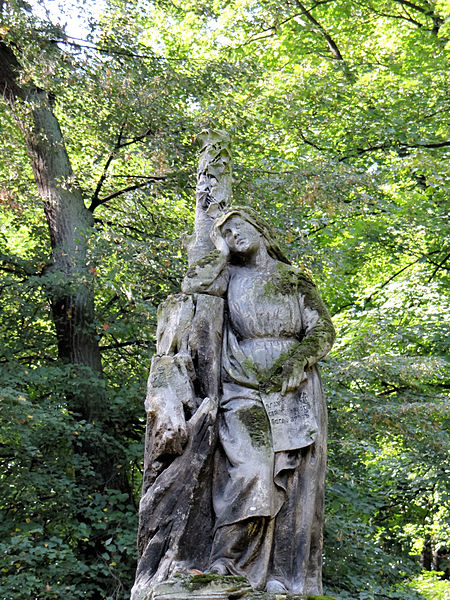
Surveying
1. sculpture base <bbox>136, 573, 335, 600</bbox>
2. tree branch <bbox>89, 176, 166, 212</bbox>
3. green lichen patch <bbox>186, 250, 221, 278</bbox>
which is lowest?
sculpture base <bbox>136, 573, 335, 600</bbox>

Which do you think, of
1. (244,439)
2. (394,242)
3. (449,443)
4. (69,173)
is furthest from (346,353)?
(244,439)

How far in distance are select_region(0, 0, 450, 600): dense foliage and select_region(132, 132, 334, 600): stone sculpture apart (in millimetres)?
4475

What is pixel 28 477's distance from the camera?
9.03m

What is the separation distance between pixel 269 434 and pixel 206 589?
3.25 ft

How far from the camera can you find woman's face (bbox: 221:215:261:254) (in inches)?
199

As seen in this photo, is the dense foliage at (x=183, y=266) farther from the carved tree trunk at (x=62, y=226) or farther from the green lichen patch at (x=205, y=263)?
the green lichen patch at (x=205, y=263)

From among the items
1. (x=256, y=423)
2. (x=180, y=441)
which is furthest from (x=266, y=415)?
(x=180, y=441)

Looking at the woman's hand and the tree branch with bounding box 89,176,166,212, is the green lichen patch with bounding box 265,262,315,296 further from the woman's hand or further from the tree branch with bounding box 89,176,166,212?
the tree branch with bounding box 89,176,166,212

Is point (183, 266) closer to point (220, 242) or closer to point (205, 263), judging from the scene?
point (220, 242)

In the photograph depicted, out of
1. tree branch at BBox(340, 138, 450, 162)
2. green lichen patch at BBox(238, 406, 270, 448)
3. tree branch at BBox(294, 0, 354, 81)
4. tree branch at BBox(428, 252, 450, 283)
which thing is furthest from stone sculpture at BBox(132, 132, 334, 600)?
tree branch at BBox(294, 0, 354, 81)

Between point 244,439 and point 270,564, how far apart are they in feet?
2.19

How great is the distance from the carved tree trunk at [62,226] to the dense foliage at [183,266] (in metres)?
0.07

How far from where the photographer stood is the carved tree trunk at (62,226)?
10.7 metres

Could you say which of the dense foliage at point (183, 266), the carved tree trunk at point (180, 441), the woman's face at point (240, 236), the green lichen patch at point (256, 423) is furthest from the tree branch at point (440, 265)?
the green lichen patch at point (256, 423)
